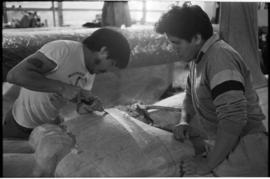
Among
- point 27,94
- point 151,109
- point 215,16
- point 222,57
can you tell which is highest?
point 215,16

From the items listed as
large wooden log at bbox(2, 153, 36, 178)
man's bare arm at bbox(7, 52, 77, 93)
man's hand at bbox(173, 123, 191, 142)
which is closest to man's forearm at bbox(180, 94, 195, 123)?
man's hand at bbox(173, 123, 191, 142)

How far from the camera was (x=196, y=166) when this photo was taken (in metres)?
0.85

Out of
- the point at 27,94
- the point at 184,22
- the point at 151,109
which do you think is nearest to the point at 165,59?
the point at 151,109

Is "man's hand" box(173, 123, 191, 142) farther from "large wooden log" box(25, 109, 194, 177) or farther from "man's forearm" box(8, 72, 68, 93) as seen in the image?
"man's forearm" box(8, 72, 68, 93)

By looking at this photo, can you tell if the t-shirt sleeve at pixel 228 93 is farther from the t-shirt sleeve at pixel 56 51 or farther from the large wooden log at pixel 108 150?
the t-shirt sleeve at pixel 56 51

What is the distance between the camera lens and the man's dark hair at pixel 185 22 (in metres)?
0.83

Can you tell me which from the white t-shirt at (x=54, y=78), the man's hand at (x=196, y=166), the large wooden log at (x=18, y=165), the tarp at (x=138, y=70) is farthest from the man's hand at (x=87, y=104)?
the tarp at (x=138, y=70)

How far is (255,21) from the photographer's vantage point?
5.60 feet

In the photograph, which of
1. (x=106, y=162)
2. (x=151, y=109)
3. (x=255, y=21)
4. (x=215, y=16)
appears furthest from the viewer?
(x=215, y=16)

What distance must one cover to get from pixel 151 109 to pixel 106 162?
0.47 m

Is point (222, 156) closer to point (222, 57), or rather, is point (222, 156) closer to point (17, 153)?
point (222, 57)

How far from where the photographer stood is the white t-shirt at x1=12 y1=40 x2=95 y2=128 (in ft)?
3.55

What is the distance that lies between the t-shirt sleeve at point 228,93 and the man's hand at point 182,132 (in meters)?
0.26

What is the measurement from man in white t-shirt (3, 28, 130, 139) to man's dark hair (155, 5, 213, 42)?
288 millimetres
